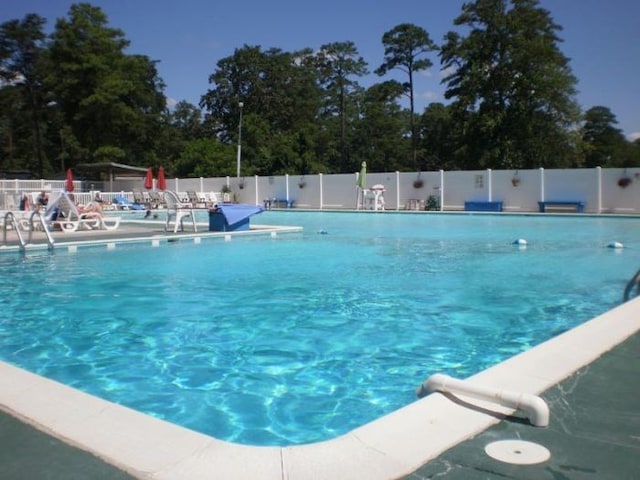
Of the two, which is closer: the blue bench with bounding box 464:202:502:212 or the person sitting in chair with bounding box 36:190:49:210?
the person sitting in chair with bounding box 36:190:49:210

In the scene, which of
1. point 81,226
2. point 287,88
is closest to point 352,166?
point 287,88

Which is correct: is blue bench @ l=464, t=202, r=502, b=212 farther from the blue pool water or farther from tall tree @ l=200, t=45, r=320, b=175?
tall tree @ l=200, t=45, r=320, b=175

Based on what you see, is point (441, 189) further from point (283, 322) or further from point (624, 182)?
point (283, 322)

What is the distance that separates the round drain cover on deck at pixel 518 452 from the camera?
213 cm

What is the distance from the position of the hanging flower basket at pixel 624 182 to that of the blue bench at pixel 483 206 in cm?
429

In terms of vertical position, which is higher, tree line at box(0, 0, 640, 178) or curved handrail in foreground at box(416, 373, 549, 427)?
tree line at box(0, 0, 640, 178)

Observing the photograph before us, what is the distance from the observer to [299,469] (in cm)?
210

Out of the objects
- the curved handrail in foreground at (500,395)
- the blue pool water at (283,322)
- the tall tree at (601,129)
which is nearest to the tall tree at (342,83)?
the tall tree at (601,129)

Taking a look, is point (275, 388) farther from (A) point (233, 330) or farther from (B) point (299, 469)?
(B) point (299, 469)

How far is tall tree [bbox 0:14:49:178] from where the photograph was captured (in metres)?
41.3

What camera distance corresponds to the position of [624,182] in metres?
21.2

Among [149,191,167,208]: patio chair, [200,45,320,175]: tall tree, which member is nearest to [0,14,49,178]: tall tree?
[200,45,320,175]: tall tree

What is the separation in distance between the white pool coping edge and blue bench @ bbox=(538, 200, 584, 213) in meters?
20.5

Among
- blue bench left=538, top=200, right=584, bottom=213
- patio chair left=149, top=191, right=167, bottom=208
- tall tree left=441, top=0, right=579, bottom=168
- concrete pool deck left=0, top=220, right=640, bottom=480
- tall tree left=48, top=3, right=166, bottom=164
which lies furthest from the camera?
tall tree left=48, top=3, right=166, bottom=164
